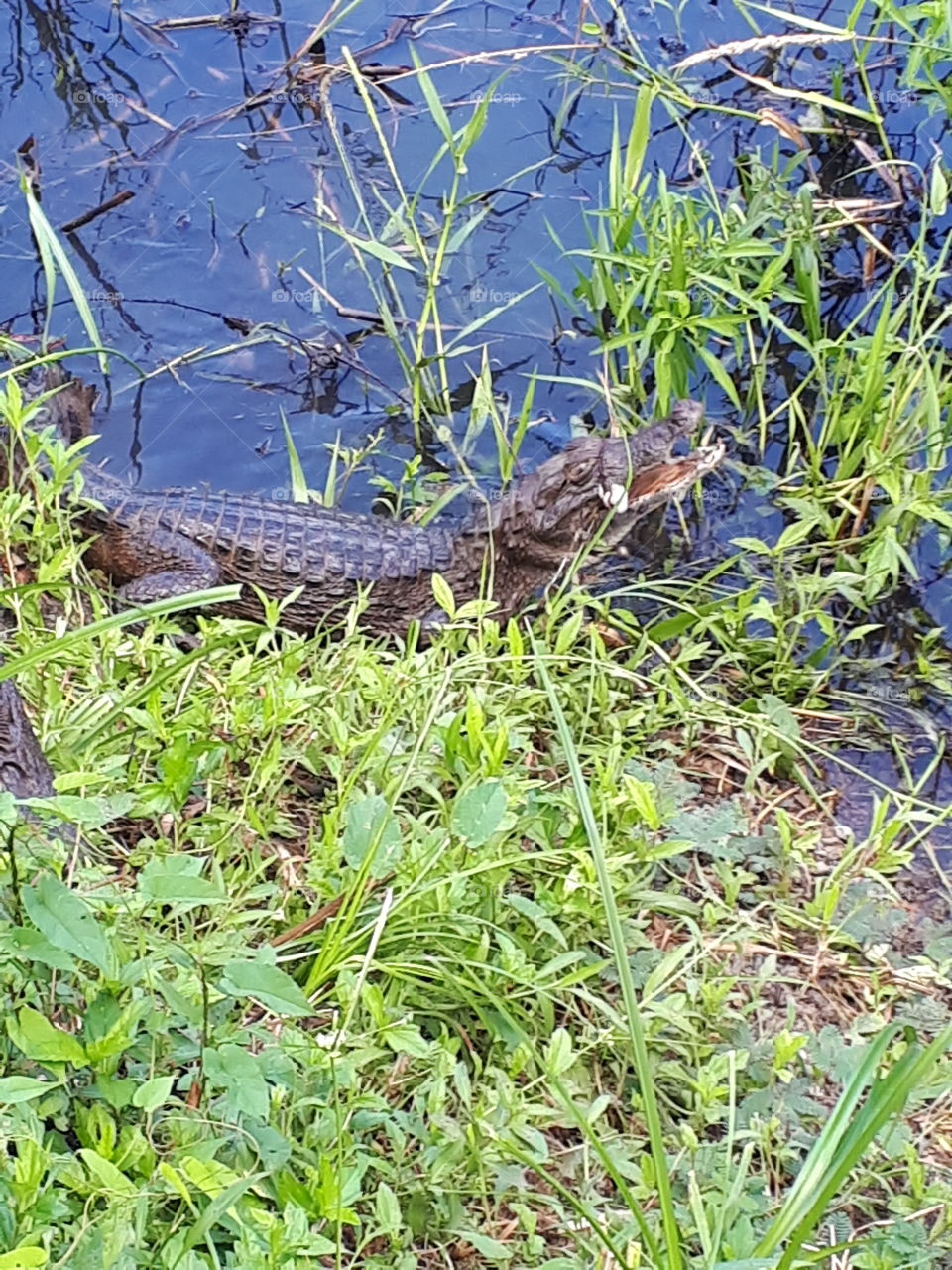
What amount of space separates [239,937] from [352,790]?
0.57 m

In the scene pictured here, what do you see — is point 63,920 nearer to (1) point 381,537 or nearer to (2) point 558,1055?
(2) point 558,1055

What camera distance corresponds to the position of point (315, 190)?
473 cm

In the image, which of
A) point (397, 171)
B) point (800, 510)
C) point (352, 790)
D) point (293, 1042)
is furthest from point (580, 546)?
point (293, 1042)

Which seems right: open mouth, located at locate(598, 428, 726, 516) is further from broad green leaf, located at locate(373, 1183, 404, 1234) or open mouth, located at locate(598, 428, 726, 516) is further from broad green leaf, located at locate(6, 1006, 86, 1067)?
broad green leaf, located at locate(6, 1006, 86, 1067)

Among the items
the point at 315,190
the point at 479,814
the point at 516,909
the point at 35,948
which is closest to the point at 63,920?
the point at 35,948

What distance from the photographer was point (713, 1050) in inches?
91.2

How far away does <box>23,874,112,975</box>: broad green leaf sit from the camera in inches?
63.3

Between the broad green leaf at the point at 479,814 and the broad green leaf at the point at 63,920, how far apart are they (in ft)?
2.29

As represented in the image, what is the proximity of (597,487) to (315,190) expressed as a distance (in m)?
1.76

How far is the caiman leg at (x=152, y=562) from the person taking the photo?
368 centimetres

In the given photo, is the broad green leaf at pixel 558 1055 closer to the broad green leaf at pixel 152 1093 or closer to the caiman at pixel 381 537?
the broad green leaf at pixel 152 1093

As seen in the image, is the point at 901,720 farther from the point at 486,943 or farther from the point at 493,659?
the point at 486,943

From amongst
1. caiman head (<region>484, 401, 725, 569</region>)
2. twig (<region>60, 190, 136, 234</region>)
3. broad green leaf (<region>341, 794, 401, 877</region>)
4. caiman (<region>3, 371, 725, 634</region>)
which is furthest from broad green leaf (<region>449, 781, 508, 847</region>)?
twig (<region>60, 190, 136, 234</region>)

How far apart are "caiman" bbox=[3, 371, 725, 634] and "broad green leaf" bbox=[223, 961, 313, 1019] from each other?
2.03 meters
